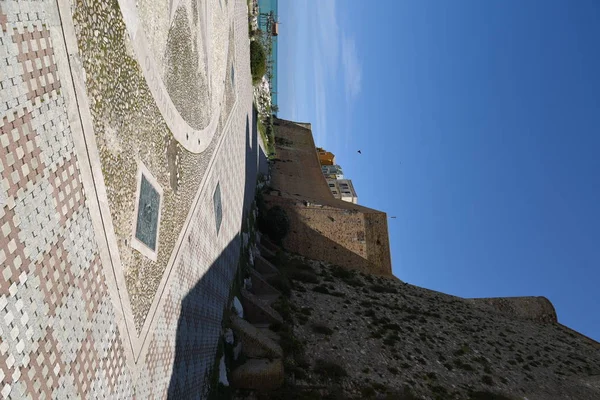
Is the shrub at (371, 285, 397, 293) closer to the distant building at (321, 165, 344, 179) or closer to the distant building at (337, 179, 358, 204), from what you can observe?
the distant building at (337, 179, 358, 204)

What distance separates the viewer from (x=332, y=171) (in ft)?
146

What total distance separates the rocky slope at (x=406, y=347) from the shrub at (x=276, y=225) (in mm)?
1054

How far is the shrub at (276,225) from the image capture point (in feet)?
57.4

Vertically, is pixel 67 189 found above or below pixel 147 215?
above

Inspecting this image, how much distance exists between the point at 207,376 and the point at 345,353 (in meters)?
4.62

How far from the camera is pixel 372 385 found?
10.7 meters

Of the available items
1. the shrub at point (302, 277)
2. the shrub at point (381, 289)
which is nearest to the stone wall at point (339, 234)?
the shrub at point (381, 289)

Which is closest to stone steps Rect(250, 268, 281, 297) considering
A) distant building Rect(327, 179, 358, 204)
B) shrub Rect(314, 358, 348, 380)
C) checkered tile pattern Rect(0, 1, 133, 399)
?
shrub Rect(314, 358, 348, 380)

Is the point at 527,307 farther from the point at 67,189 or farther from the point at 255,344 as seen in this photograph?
the point at 67,189

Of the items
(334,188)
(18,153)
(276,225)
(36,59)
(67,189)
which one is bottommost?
(334,188)

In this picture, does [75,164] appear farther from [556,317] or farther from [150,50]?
[556,317]

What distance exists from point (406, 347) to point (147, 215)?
9941 millimetres

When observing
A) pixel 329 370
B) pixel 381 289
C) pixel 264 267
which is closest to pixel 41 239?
pixel 329 370

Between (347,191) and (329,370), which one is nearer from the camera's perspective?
(329,370)
